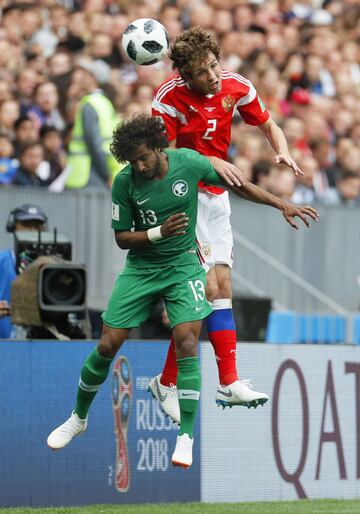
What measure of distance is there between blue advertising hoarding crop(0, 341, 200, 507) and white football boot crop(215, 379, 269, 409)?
1.34 m

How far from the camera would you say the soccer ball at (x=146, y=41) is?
10.3 metres

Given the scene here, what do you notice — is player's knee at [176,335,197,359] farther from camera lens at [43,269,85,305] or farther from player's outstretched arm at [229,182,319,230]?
camera lens at [43,269,85,305]

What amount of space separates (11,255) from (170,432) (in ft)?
7.29

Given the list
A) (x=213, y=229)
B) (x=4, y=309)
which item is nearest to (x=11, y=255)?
(x=4, y=309)

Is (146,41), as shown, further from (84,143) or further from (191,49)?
(84,143)

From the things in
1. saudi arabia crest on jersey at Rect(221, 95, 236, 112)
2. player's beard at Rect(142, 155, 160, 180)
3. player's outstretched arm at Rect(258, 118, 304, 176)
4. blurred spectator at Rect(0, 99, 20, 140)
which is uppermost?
blurred spectator at Rect(0, 99, 20, 140)

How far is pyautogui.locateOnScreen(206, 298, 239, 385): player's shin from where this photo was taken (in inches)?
407

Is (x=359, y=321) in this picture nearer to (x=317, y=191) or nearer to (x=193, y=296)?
(x=317, y=191)

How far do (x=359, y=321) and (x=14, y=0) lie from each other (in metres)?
5.49

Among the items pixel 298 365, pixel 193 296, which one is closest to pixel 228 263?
pixel 193 296

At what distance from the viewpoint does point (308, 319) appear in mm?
16406

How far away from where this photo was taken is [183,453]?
31.9 feet

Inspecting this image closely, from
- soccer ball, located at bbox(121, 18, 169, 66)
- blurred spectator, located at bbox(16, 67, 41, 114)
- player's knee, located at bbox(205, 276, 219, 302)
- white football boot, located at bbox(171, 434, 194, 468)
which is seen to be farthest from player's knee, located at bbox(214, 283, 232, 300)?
blurred spectator, located at bbox(16, 67, 41, 114)

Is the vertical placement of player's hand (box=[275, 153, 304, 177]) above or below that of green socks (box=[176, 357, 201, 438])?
above
